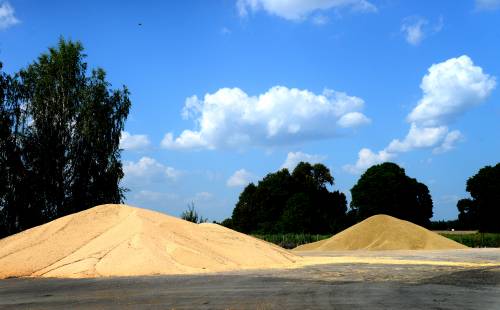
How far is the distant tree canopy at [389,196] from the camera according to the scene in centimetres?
7006

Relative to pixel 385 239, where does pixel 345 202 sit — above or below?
above

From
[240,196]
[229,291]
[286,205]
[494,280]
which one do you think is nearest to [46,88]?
[229,291]

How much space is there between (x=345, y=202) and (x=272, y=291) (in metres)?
73.7

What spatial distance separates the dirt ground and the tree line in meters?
Answer: 52.8

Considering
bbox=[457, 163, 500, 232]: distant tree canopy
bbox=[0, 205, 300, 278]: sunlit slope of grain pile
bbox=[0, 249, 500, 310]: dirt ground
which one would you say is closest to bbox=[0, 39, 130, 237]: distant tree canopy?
bbox=[0, 205, 300, 278]: sunlit slope of grain pile

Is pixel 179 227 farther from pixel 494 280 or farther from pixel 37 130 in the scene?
pixel 37 130

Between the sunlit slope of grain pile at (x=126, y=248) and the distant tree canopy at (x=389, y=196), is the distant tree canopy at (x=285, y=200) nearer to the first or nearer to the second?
the distant tree canopy at (x=389, y=196)

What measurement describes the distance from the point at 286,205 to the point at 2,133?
47.4 metres

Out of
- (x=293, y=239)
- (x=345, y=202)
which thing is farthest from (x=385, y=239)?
(x=345, y=202)

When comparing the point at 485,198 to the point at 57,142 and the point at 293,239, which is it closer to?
the point at 293,239

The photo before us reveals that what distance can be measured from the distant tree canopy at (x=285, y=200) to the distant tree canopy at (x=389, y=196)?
510 cm

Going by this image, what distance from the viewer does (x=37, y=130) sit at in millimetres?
37000

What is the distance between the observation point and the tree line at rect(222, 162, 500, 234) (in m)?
70.1

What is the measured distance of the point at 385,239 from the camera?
43688 millimetres
